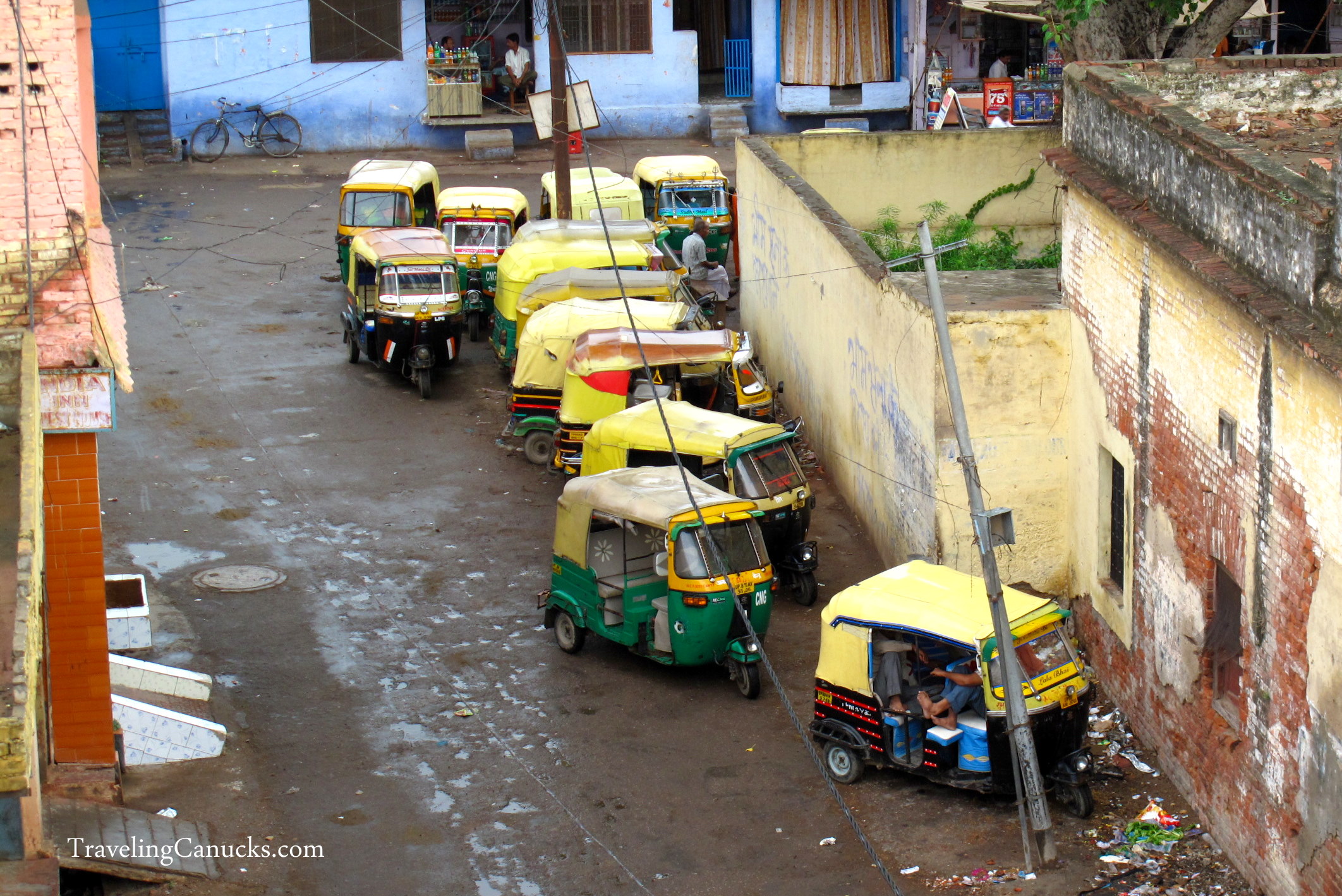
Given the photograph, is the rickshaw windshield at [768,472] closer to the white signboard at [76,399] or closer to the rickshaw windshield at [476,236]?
the white signboard at [76,399]

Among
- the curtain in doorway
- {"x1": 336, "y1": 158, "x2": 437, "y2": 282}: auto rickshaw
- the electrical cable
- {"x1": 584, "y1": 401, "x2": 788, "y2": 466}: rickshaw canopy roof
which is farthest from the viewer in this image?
the curtain in doorway

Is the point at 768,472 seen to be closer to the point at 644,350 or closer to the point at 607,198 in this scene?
the point at 644,350

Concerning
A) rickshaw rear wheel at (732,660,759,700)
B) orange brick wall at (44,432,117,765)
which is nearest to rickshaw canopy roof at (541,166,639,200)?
rickshaw rear wheel at (732,660,759,700)

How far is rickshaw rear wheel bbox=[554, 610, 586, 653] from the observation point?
48.3 ft

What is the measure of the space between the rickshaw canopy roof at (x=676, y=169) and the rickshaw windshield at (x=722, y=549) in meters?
13.8

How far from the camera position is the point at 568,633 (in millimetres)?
14812

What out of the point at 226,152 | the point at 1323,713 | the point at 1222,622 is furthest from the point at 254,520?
the point at 226,152

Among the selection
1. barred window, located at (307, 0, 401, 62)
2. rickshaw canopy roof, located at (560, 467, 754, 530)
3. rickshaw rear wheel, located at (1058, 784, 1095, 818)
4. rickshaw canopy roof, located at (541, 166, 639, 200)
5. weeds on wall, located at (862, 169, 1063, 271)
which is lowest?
rickshaw rear wheel, located at (1058, 784, 1095, 818)

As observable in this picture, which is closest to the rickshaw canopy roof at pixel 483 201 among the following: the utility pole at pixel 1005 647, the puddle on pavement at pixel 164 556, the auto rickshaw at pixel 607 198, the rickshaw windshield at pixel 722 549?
the auto rickshaw at pixel 607 198

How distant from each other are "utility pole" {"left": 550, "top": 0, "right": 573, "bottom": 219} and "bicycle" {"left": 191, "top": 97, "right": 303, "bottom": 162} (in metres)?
12.2

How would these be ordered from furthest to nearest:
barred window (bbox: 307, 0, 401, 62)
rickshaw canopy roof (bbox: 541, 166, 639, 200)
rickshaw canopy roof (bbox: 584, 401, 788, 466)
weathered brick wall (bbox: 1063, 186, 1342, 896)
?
barred window (bbox: 307, 0, 401, 62) → rickshaw canopy roof (bbox: 541, 166, 639, 200) → rickshaw canopy roof (bbox: 584, 401, 788, 466) → weathered brick wall (bbox: 1063, 186, 1342, 896)

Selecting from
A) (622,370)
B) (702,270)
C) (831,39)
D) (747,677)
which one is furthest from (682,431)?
(831,39)

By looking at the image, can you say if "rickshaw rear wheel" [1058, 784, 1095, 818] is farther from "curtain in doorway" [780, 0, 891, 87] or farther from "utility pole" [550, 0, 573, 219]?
"curtain in doorway" [780, 0, 891, 87]

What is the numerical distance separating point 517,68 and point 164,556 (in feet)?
69.4
